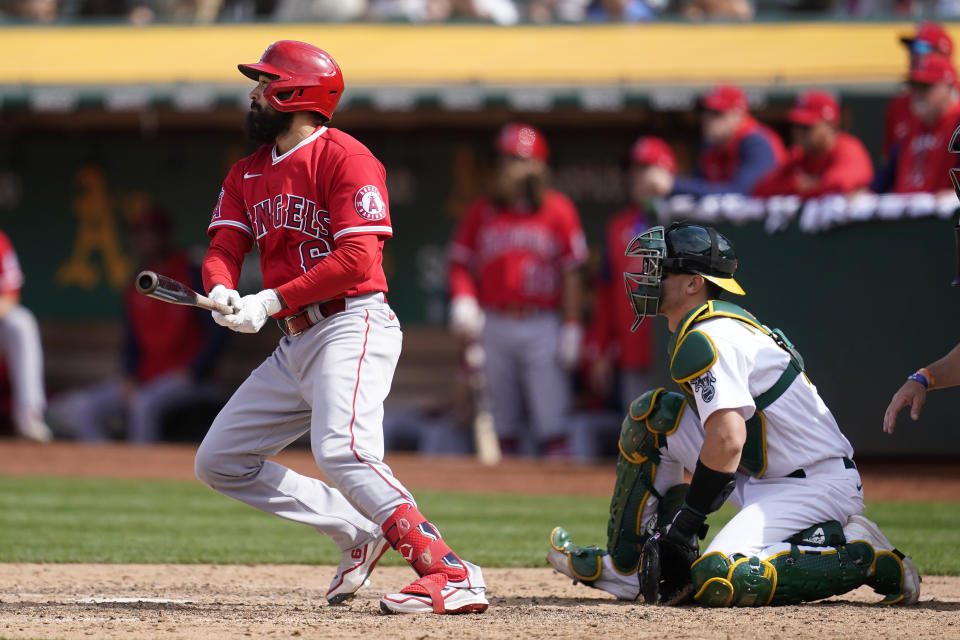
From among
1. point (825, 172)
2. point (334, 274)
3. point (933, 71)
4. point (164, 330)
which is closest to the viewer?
point (334, 274)

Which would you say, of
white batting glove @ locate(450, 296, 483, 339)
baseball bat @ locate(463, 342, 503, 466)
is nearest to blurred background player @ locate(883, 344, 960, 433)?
white batting glove @ locate(450, 296, 483, 339)

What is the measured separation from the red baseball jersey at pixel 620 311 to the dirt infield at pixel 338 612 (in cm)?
325

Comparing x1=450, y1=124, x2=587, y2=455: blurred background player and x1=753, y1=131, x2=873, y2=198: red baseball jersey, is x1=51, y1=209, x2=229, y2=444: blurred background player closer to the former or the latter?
x1=450, y1=124, x2=587, y2=455: blurred background player

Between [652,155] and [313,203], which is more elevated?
[652,155]

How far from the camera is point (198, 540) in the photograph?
5395mm

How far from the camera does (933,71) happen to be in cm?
641

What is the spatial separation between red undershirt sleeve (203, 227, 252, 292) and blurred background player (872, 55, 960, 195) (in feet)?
12.3

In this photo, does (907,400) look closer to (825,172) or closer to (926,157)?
(926,157)

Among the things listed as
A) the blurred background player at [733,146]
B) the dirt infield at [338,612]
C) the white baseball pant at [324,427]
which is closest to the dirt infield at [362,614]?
the dirt infield at [338,612]

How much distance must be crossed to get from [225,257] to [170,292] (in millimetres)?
508

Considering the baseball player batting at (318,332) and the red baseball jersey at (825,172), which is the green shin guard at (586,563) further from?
the red baseball jersey at (825,172)

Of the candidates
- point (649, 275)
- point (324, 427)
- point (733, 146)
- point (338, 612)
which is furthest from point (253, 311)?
point (733, 146)

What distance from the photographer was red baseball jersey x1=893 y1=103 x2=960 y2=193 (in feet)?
21.3

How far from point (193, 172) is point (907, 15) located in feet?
18.1
